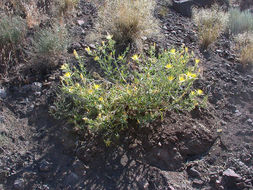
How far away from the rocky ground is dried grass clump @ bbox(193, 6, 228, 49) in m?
1.37

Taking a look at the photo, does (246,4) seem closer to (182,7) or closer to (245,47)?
(182,7)

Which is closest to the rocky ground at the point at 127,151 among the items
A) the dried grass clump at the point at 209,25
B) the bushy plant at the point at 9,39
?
the bushy plant at the point at 9,39

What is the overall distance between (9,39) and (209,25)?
3.37 meters

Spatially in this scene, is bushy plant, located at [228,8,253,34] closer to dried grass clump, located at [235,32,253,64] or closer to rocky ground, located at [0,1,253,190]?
dried grass clump, located at [235,32,253,64]

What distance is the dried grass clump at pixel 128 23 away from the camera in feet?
13.9

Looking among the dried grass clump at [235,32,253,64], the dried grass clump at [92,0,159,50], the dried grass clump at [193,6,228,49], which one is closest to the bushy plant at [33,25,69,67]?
the dried grass clump at [92,0,159,50]

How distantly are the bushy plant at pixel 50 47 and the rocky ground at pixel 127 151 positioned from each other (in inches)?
9.1

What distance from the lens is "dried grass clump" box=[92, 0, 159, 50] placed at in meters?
4.22

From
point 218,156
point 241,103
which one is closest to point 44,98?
point 218,156

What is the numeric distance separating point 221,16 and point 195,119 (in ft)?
9.55

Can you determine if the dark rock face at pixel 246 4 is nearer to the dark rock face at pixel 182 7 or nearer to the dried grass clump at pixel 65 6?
the dark rock face at pixel 182 7

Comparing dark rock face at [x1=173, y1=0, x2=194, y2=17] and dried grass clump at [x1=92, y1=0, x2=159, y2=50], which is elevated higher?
dried grass clump at [x1=92, y1=0, x2=159, y2=50]

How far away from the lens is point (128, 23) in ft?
13.8

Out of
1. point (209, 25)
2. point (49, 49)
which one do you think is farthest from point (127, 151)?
point (209, 25)
